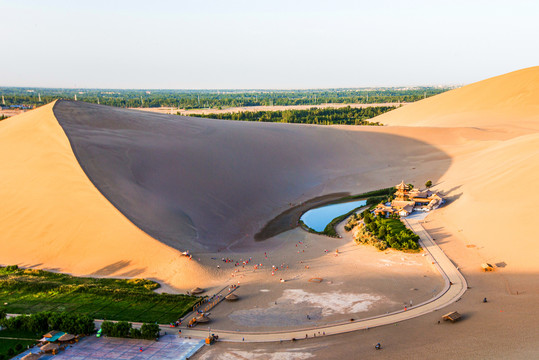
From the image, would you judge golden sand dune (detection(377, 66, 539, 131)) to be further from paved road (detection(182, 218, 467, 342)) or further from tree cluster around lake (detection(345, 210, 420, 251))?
paved road (detection(182, 218, 467, 342))

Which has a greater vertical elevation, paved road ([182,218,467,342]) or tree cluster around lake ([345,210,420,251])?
tree cluster around lake ([345,210,420,251])

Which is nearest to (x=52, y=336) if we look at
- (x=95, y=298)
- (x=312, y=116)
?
(x=95, y=298)

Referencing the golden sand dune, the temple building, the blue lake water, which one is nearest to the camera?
the temple building

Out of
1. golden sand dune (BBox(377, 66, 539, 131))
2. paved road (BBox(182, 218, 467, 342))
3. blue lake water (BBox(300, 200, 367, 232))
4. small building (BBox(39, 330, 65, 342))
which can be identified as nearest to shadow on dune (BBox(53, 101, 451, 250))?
blue lake water (BBox(300, 200, 367, 232))

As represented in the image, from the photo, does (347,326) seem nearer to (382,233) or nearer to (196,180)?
(382,233)

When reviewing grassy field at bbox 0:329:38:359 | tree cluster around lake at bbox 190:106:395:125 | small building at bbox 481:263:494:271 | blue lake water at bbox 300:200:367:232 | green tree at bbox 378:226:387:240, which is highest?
tree cluster around lake at bbox 190:106:395:125

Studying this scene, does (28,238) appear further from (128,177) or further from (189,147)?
(189,147)
